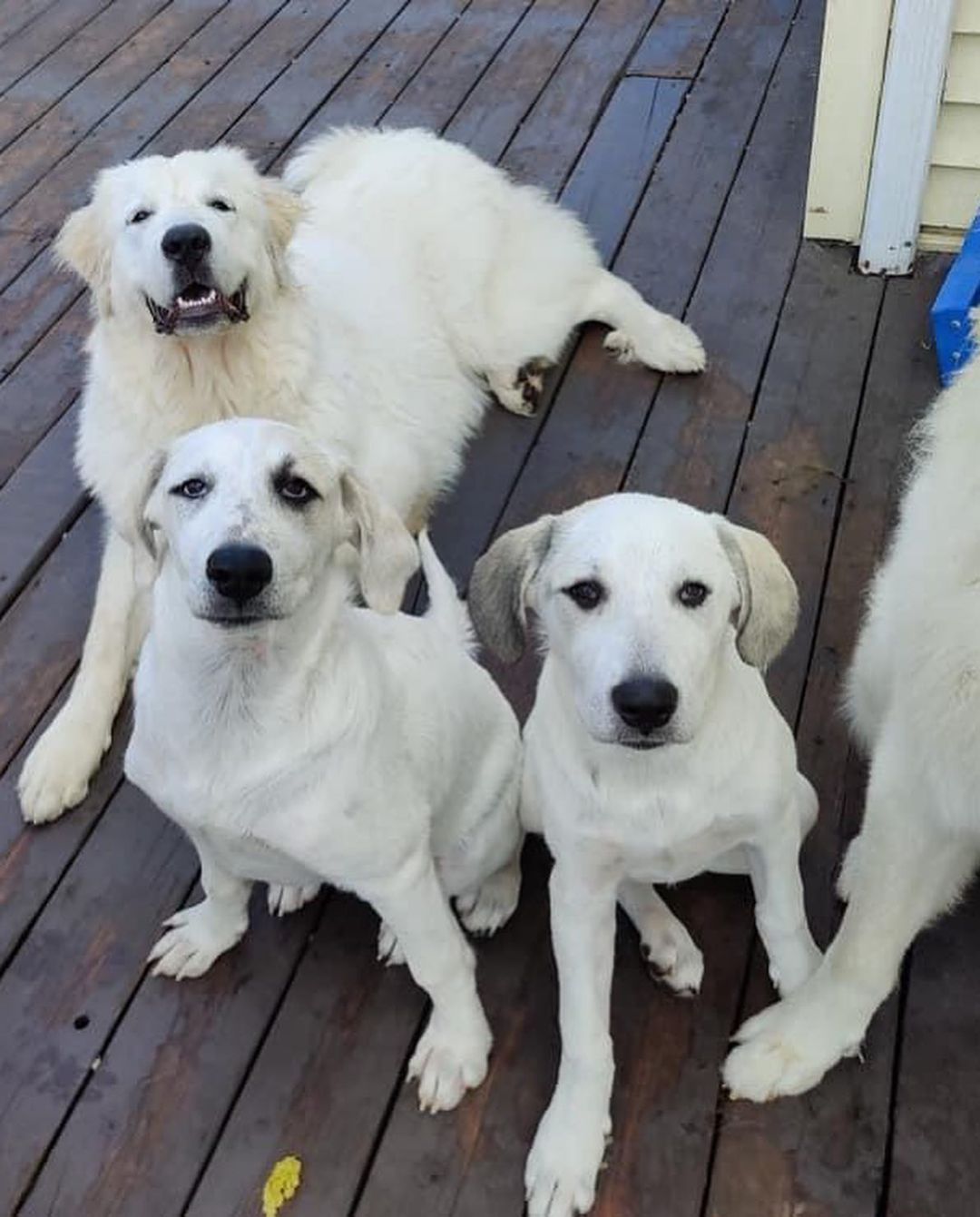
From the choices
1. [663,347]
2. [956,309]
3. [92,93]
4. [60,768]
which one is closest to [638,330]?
[663,347]

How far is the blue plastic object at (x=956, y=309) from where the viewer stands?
10.8 feet

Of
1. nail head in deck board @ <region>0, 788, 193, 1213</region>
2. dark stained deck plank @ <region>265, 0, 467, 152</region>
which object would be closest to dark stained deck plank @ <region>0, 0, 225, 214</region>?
dark stained deck plank @ <region>265, 0, 467, 152</region>

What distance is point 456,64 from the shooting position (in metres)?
4.71

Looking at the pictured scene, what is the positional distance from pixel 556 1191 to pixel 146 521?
1.10 metres

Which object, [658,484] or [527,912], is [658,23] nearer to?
[658,484]

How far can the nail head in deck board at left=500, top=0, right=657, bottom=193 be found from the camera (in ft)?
14.0

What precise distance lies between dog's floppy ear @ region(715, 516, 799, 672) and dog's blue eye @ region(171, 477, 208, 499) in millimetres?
649

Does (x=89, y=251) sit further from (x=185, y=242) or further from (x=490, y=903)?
(x=490, y=903)

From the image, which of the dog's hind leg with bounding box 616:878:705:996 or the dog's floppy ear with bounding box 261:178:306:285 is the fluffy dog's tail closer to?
the dog's hind leg with bounding box 616:878:705:996

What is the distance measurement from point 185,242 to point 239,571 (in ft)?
3.59

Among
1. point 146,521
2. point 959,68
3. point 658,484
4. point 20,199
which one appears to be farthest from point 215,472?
point 20,199

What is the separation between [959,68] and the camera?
11.3 ft

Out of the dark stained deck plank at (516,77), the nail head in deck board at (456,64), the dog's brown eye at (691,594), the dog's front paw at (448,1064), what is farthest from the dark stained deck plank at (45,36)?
the dog's brown eye at (691,594)

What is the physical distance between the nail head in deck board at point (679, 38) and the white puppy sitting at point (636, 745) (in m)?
3.10
